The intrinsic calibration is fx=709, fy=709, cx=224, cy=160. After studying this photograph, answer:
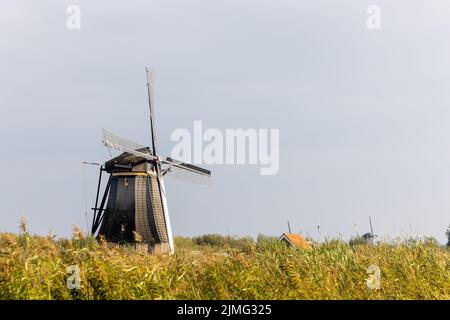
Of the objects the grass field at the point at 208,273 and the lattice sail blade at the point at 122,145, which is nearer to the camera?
the grass field at the point at 208,273

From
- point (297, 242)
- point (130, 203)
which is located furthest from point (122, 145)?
point (297, 242)

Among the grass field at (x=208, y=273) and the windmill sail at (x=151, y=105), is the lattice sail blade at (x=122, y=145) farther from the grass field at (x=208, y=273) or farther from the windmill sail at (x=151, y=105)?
the grass field at (x=208, y=273)

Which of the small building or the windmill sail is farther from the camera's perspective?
the windmill sail

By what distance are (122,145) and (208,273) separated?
73.1 ft

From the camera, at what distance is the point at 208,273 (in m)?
10.8

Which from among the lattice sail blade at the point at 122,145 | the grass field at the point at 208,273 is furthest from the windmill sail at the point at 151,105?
the grass field at the point at 208,273

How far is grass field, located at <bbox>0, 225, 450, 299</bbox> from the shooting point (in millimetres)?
9578

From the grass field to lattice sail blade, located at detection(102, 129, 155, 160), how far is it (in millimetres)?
19150

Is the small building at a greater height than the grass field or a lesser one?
lesser

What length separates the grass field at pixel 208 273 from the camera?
9578 millimetres

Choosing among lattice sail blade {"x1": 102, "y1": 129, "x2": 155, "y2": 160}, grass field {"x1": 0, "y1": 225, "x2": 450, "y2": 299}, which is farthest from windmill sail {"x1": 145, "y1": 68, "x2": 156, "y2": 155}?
grass field {"x1": 0, "y1": 225, "x2": 450, "y2": 299}

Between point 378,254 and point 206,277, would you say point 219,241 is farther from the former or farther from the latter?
point 206,277

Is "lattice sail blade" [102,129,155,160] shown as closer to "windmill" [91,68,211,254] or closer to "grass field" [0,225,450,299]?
"windmill" [91,68,211,254]

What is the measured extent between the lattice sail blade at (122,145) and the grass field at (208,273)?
19150mm
